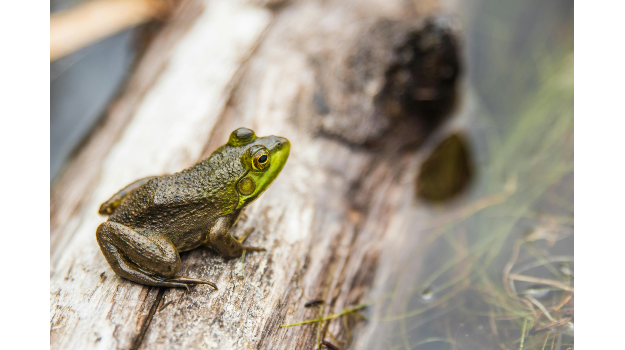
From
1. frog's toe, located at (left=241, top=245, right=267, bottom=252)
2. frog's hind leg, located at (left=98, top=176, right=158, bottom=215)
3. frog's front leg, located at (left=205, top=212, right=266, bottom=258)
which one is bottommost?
frog's toe, located at (left=241, top=245, right=267, bottom=252)

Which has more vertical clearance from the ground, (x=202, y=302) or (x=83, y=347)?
(x=83, y=347)

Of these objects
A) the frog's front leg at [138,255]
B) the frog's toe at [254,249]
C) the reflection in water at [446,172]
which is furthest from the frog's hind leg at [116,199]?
the reflection in water at [446,172]

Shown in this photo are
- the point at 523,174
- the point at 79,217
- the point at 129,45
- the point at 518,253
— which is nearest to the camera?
the point at 79,217

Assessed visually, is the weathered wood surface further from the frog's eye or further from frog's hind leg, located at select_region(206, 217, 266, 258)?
the frog's eye

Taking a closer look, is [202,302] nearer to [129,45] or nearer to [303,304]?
[303,304]

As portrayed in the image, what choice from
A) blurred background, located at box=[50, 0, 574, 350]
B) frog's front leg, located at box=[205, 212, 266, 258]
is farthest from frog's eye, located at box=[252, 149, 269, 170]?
blurred background, located at box=[50, 0, 574, 350]

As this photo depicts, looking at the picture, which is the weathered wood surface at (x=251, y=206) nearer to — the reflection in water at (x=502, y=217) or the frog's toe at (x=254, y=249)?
the frog's toe at (x=254, y=249)

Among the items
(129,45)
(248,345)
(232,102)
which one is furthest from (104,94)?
(248,345)

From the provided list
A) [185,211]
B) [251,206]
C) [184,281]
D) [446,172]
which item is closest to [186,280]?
[184,281]
